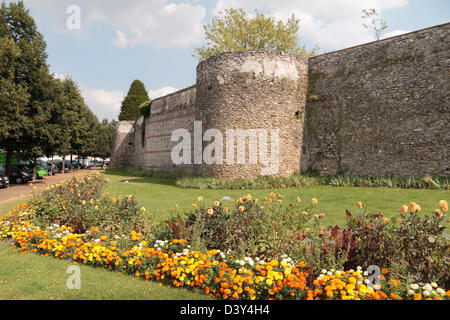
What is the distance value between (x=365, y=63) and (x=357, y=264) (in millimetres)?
12760

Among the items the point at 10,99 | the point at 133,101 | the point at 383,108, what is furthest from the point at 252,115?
the point at 133,101

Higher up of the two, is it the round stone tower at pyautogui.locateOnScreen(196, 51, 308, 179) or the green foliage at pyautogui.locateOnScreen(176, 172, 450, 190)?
Answer: the round stone tower at pyautogui.locateOnScreen(196, 51, 308, 179)

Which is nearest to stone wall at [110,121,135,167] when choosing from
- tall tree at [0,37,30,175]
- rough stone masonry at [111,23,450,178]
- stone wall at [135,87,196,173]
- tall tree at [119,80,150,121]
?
stone wall at [135,87,196,173]

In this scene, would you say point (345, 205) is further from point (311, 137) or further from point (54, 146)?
point (54, 146)

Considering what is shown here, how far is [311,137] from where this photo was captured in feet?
52.0

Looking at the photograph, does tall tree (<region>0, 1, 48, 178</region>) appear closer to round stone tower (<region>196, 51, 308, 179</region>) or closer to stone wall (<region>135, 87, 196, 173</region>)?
stone wall (<region>135, 87, 196, 173</region>)

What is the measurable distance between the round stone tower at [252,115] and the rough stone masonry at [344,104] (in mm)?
51

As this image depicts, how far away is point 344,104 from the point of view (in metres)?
14.7

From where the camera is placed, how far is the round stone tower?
14.4 m

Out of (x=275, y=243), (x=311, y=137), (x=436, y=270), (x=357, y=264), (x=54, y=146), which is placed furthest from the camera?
(x=54, y=146)

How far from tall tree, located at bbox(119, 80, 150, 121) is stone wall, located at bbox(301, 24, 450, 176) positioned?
34071 millimetres

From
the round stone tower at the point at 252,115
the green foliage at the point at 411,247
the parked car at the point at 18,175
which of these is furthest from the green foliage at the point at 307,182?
the parked car at the point at 18,175

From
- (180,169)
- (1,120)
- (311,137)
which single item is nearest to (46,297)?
(311,137)

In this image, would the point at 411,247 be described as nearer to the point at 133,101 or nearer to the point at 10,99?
the point at 10,99
